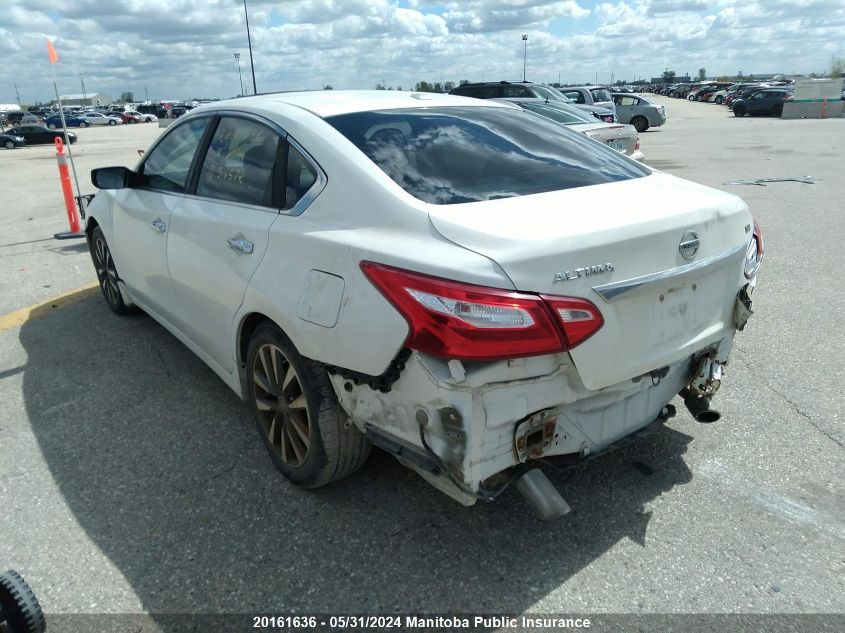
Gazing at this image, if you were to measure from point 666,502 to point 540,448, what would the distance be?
93cm

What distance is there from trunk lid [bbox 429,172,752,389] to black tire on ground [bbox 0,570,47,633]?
70.3 inches

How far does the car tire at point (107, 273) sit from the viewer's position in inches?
202

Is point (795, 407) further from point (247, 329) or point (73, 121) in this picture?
point (73, 121)

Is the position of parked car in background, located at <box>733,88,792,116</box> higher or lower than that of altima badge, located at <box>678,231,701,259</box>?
lower

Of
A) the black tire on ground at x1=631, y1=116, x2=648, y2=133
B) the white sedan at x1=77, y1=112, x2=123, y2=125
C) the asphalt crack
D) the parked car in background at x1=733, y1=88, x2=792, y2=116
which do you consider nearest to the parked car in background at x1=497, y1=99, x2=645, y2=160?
the asphalt crack

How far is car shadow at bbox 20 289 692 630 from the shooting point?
241 cm

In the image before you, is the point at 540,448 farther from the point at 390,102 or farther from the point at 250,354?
the point at 390,102

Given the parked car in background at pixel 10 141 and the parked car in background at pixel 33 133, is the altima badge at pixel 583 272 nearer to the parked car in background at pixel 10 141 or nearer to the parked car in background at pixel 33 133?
the parked car in background at pixel 33 133

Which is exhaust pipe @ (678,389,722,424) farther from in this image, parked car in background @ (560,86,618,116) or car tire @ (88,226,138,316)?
parked car in background @ (560,86,618,116)

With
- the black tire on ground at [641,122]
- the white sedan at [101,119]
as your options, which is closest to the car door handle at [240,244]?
the black tire on ground at [641,122]

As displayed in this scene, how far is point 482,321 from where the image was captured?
2002 mm

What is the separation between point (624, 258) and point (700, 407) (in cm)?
102

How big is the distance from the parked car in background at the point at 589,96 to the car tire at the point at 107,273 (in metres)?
19.5

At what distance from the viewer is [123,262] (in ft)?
15.2
